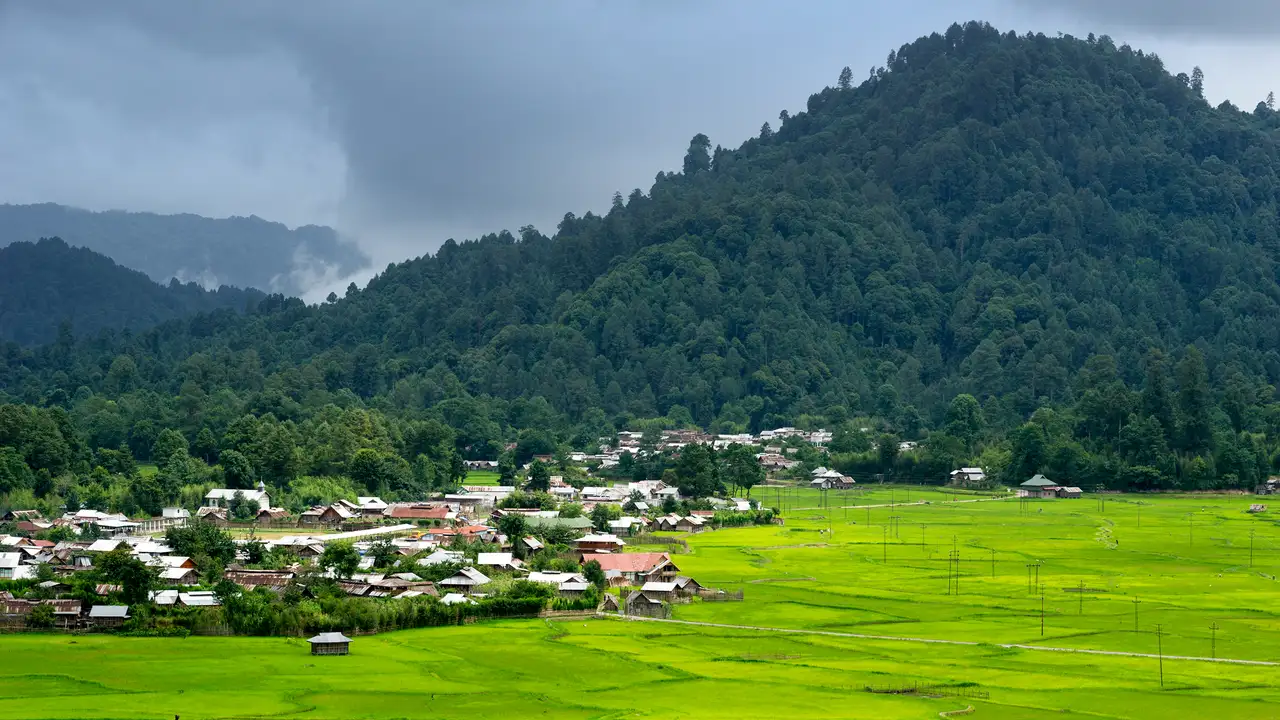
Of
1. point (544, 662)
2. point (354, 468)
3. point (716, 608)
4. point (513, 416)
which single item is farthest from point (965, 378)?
point (544, 662)

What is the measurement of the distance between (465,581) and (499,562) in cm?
608

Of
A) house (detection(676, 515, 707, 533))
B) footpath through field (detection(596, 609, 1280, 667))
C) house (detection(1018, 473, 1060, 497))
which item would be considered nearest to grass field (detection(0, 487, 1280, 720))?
footpath through field (detection(596, 609, 1280, 667))

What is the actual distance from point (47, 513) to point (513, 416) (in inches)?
3281

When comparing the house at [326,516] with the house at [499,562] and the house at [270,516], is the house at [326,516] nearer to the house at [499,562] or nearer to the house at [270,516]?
the house at [270,516]

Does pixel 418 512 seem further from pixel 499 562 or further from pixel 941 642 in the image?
pixel 941 642

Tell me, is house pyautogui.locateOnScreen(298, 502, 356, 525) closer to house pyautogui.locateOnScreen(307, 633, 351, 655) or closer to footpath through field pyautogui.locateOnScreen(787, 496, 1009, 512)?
footpath through field pyautogui.locateOnScreen(787, 496, 1009, 512)

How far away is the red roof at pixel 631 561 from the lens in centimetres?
6750

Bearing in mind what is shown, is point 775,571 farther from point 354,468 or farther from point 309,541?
point 354,468

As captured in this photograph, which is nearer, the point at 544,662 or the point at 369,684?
the point at 369,684

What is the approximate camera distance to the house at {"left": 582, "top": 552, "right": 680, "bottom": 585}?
65.4 meters

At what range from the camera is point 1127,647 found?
167 ft

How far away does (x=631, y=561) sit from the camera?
68.6m

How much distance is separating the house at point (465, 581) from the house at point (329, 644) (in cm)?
1071

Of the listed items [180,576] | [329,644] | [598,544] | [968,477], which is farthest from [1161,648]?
[968,477]
